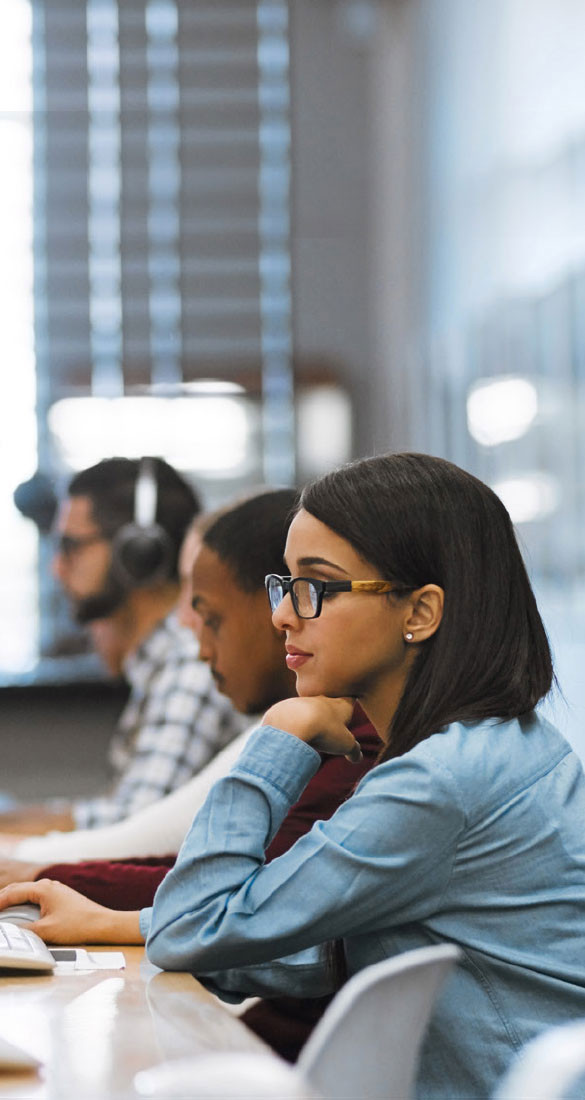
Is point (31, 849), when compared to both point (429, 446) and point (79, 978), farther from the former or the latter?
point (429, 446)

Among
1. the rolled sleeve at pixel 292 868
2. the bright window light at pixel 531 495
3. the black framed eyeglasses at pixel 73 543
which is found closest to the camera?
the rolled sleeve at pixel 292 868

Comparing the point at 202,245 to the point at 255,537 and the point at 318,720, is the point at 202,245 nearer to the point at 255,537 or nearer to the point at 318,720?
the point at 255,537

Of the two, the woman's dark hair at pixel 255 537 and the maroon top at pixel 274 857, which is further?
the woman's dark hair at pixel 255 537

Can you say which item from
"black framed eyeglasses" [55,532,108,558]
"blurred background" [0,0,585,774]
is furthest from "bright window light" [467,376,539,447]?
"black framed eyeglasses" [55,532,108,558]

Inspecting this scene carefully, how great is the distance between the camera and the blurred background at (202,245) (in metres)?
4.28

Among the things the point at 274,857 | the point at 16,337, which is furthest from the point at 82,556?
the point at 274,857

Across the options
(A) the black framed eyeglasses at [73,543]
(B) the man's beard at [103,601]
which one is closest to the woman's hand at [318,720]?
(B) the man's beard at [103,601]

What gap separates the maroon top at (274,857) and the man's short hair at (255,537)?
1.16 feet

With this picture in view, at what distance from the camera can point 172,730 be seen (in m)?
2.78

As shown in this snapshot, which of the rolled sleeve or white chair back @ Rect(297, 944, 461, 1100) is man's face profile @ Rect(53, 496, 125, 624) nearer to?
the rolled sleeve

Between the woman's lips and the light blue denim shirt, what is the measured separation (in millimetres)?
140

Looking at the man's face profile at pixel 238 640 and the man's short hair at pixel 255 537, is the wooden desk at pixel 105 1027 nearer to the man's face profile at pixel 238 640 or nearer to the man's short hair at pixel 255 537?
the man's face profile at pixel 238 640

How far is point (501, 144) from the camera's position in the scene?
3.43 meters

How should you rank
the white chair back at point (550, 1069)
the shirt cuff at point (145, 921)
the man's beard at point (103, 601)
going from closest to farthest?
1. the white chair back at point (550, 1069)
2. the shirt cuff at point (145, 921)
3. the man's beard at point (103, 601)
